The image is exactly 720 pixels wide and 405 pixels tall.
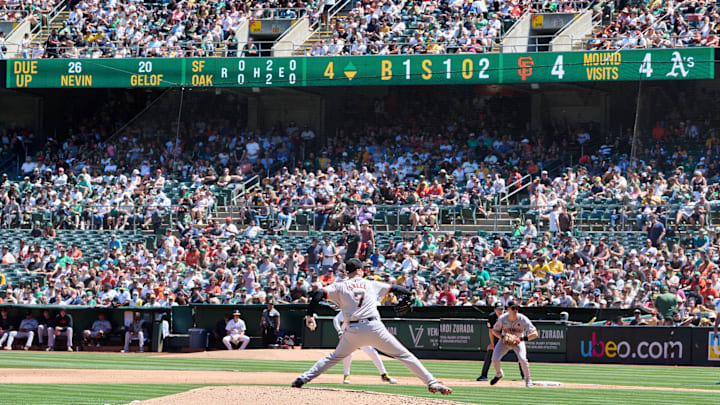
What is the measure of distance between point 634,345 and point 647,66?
474 inches

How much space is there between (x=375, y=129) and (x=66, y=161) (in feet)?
34.7

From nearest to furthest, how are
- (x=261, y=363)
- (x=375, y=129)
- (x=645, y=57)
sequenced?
1. (x=261, y=363)
2. (x=645, y=57)
3. (x=375, y=129)

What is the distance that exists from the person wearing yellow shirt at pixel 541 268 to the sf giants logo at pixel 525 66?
8.14m

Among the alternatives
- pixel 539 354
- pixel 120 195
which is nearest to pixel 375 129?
pixel 120 195

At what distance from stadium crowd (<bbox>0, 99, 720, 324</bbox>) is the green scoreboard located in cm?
208

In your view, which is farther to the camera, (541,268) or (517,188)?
(517,188)

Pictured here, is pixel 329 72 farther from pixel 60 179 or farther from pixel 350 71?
pixel 60 179

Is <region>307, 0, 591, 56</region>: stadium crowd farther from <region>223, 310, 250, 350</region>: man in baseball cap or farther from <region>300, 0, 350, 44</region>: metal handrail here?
<region>223, 310, 250, 350</region>: man in baseball cap

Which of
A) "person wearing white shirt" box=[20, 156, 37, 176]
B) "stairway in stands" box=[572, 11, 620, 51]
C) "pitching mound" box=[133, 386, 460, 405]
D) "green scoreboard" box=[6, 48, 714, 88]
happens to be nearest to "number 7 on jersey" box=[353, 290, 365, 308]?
"pitching mound" box=[133, 386, 460, 405]

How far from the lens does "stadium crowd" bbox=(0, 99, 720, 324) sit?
2420 centimetres

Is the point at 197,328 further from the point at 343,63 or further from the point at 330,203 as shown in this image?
→ the point at 343,63

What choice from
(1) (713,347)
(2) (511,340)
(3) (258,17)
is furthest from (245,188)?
(2) (511,340)

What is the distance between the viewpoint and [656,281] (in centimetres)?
2289

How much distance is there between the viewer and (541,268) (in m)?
24.5
